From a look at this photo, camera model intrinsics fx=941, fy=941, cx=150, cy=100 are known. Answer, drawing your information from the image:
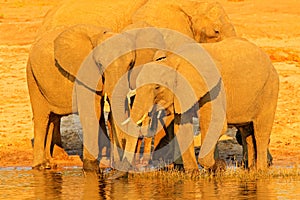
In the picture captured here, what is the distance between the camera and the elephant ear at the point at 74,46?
1234 cm

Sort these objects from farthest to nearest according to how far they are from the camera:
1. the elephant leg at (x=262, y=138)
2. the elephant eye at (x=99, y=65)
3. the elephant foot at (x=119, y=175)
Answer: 1. the elephant leg at (x=262, y=138)
2. the elephant eye at (x=99, y=65)
3. the elephant foot at (x=119, y=175)

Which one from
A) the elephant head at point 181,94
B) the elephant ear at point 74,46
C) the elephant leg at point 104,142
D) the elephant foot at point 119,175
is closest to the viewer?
the elephant head at point 181,94

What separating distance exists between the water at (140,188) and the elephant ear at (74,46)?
1496 mm

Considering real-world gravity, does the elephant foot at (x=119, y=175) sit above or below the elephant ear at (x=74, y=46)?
below

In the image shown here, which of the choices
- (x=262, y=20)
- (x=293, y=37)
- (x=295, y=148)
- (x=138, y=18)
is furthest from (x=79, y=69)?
(x=262, y=20)

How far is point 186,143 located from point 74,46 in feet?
7.31

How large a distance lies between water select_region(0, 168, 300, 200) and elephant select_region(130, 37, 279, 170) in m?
0.52

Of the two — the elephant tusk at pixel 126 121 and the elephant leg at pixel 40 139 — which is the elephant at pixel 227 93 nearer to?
the elephant tusk at pixel 126 121

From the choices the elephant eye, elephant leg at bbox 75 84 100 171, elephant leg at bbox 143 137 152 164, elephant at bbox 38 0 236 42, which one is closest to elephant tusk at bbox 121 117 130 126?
the elephant eye

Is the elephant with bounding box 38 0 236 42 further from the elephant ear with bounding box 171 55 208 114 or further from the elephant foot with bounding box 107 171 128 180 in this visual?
the elephant foot with bounding box 107 171 128 180

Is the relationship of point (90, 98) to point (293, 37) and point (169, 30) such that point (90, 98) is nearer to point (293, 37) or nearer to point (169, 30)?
point (169, 30)

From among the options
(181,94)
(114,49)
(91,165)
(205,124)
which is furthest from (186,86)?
(91,165)

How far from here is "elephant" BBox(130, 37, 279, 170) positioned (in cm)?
1069

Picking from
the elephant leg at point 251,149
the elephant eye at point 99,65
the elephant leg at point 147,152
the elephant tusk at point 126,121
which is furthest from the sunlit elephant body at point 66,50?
the elephant leg at point 251,149
